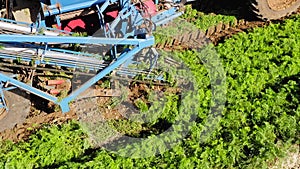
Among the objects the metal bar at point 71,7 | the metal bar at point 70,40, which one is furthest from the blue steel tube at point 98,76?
the metal bar at point 71,7

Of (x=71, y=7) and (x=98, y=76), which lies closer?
(x=98, y=76)

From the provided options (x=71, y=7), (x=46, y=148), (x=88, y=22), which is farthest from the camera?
(x=88, y=22)

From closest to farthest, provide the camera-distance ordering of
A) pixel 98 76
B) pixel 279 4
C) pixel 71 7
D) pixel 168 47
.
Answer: pixel 98 76 < pixel 71 7 < pixel 168 47 < pixel 279 4

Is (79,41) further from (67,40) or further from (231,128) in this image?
(231,128)

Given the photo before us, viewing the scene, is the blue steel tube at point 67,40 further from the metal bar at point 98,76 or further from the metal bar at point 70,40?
the metal bar at point 98,76

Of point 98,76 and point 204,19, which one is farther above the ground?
point 204,19

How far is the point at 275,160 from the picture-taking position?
6.68 m

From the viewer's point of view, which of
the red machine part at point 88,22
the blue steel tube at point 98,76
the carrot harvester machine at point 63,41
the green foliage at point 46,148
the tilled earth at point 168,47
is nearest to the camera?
the green foliage at point 46,148

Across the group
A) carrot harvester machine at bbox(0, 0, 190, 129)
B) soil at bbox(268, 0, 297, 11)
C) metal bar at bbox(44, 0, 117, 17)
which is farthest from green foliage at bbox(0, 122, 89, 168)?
soil at bbox(268, 0, 297, 11)

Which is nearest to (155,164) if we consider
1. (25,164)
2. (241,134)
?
(241,134)

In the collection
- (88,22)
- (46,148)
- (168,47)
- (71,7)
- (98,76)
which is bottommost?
(46,148)

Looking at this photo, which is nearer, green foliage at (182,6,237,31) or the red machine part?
the red machine part

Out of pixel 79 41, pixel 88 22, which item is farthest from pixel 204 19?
pixel 79 41

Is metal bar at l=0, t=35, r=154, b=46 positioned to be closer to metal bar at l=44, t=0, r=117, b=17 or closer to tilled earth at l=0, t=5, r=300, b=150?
metal bar at l=44, t=0, r=117, b=17
